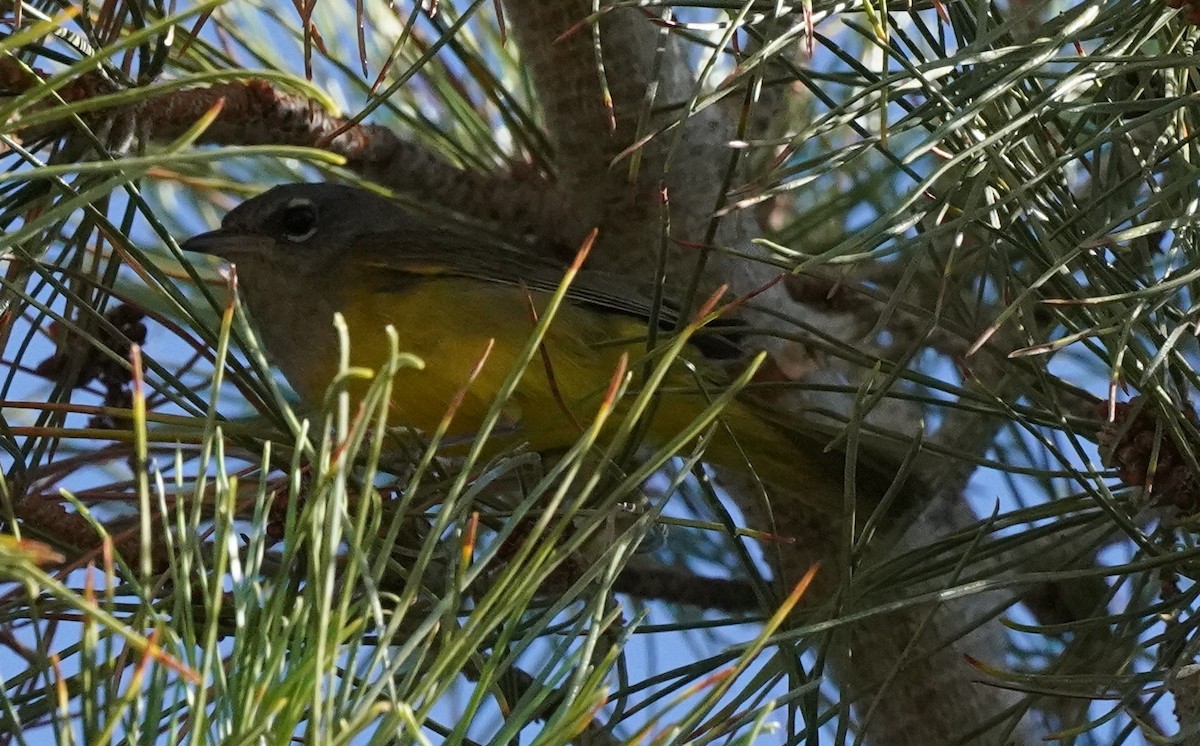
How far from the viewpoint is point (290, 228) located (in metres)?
3.60

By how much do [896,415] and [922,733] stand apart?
899 millimetres

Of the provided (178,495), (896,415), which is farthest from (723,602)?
(178,495)

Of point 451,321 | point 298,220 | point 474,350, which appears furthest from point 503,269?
point 298,220

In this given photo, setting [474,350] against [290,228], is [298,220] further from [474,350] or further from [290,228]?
[474,350]

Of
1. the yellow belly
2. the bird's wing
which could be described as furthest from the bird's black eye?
the yellow belly

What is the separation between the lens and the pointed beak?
342 centimetres

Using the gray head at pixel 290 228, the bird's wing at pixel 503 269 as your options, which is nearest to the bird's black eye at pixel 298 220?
the gray head at pixel 290 228

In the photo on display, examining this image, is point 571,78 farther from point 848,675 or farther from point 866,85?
point 848,675

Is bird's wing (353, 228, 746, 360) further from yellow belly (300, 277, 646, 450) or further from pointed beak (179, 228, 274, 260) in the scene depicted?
pointed beak (179, 228, 274, 260)

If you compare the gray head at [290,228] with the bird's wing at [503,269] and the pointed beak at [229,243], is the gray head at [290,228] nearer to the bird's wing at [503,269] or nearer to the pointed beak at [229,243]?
the pointed beak at [229,243]

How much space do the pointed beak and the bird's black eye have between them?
0.06 metres

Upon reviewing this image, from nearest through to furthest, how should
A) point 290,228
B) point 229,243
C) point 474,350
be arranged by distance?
point 474,350 → point 229,243 → point 290,228

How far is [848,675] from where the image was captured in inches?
68.2

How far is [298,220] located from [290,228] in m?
0.03
